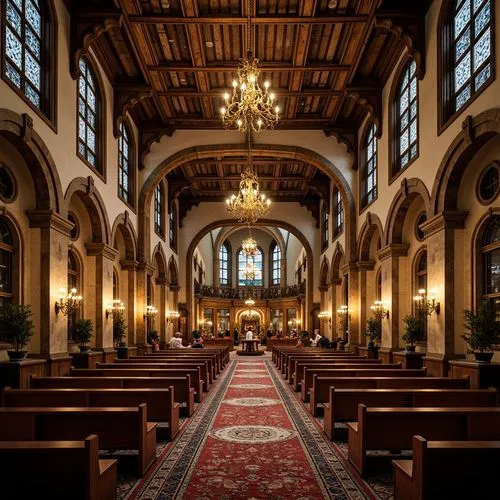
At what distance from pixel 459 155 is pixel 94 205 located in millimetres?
9411

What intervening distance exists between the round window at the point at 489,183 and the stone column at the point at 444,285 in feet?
2.06

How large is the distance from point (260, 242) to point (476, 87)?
38.9 metres

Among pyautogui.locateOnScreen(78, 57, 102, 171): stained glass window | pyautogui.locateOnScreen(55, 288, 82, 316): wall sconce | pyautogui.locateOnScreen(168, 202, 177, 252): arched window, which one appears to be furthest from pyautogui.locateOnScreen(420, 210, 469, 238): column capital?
pyautogui.locateOnScreen(168, 202, 177, 252): arched window

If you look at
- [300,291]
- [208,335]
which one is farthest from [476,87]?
[208,335]

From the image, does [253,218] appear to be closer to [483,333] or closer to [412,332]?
[412,332]

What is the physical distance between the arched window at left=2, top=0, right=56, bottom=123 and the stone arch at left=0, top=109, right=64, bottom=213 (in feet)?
1.97

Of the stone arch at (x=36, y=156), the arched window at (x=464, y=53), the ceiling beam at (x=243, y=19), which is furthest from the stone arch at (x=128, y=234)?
the arched window at (x=464, y=53)

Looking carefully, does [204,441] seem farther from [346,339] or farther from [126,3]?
[346,339]

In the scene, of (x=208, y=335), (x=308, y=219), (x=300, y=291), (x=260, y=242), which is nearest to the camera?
(x=308, y=219)

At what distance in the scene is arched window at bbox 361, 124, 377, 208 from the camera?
64.1ft

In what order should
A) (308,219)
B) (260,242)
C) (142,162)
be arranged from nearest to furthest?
1. (142,162)
2. (308,219)
3. (260,242)

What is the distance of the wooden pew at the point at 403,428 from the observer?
21.6 ft

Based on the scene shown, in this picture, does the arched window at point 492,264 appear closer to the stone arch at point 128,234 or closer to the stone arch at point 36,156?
the stone arch at point 36,156

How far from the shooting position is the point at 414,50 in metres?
13.7
